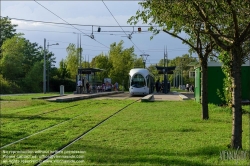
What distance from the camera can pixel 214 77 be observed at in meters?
24.9

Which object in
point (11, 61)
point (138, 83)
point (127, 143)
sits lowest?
point (127, 143)

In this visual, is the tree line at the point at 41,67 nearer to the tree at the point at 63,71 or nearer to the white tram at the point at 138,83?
the tree at the point at 63,71

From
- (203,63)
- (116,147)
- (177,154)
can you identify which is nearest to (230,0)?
(177,154)

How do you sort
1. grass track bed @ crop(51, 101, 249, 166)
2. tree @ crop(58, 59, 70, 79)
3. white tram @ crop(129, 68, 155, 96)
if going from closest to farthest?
grass track bed @ crop(51, 101, 249, 166) < white tram @ crop(129, 68, 155, 96) < tree @ crop(58, 59, 70, 79)

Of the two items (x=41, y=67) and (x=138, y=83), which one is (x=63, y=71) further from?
(x=138, y=83)

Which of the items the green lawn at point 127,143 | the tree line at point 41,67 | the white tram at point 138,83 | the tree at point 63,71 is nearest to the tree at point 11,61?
the tree line at point 41,67

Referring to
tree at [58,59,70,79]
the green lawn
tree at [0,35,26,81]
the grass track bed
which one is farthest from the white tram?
tree at [58,59,70,79]

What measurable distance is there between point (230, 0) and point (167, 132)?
15.4 ft

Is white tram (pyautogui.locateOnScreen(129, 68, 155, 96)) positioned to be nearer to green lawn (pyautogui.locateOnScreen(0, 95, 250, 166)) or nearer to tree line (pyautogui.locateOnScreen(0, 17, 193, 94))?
tree line (pyautogui.locateOnScreen(0, 17, 193, 94))

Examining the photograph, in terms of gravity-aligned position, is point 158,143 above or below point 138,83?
below

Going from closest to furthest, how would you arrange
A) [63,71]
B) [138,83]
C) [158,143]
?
[158,143] < [138,83] < [63,71]

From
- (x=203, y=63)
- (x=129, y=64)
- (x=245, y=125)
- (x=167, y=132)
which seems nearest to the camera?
(x=167, y=132)

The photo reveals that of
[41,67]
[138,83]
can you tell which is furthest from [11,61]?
[138,83]

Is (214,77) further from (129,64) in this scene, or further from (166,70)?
(129,64)
